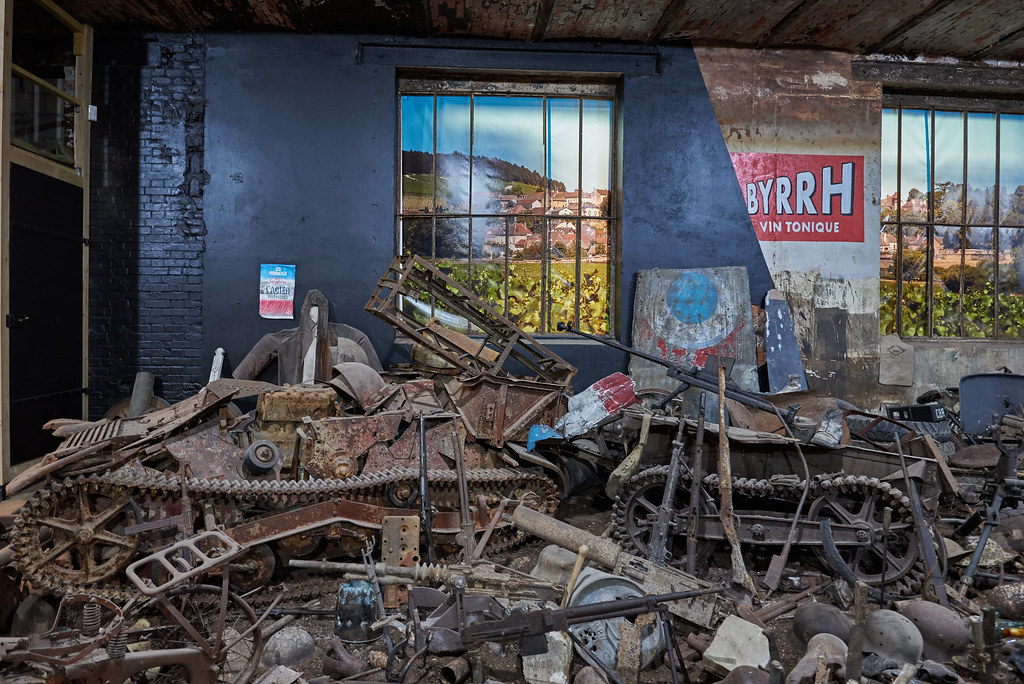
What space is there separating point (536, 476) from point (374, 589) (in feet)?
6.05

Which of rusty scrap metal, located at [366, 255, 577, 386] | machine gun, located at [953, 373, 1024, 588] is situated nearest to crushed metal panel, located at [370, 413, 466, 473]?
rusty scrap metal, located at [366, 255, 577, 386]

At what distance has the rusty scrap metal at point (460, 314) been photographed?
635 centimetres

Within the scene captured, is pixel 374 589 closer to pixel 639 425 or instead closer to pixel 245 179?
pixel 639 425

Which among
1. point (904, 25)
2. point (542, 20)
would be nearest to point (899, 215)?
point (904, 25)

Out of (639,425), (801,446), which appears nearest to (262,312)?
(639,425)

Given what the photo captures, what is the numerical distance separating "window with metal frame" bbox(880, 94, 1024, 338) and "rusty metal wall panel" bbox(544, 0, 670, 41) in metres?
3.62

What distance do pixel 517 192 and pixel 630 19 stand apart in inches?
95.2

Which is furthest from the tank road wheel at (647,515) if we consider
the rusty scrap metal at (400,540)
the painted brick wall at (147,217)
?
the painted brick wall at (147,217)

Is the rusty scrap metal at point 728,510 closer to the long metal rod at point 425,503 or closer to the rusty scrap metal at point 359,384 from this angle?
the long metal rod at point 425,503

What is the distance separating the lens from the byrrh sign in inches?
316

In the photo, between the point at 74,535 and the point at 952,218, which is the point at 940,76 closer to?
the point at 952,218

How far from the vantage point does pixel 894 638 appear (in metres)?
3.67

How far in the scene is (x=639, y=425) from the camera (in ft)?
17.0

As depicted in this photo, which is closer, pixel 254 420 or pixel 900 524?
pixel 900 524
